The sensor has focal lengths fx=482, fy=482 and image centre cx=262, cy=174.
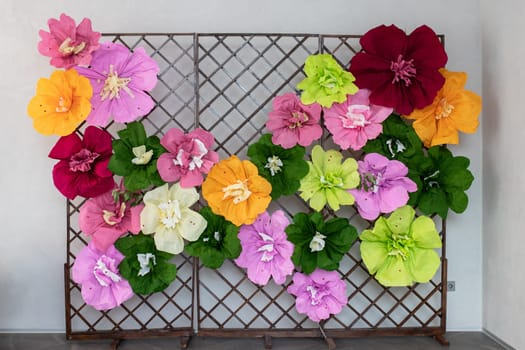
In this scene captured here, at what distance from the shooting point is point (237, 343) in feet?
8.74

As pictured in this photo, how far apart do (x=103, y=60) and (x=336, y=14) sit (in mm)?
1338

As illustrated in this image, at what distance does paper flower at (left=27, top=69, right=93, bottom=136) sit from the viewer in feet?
7.83

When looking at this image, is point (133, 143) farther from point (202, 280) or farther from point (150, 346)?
point (150, 346)

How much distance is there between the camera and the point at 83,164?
7.86 ft

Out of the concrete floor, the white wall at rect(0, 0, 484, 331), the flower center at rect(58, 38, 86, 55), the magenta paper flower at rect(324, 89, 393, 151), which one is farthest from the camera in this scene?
the white wall at rect(0, 0, 484, 331)

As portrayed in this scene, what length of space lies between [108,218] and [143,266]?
305 millimetres

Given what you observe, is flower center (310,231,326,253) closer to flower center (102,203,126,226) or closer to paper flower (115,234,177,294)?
paper flower (115,234,177,294)

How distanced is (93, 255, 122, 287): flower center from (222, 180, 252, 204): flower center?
688mm

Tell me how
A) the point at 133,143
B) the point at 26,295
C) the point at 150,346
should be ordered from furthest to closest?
the point at 26,295 → the point at 150,346 → the point at 133,143

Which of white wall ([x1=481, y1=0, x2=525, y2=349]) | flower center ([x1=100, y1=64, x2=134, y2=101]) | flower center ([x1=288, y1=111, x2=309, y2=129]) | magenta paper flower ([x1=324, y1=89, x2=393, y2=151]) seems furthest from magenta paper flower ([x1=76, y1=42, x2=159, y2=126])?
white wall ([x1=481, y1=0, x2=525, y2=349])

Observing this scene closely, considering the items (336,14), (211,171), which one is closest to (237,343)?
(211,171)

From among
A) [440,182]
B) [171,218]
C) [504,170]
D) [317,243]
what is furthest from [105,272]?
[504,170]

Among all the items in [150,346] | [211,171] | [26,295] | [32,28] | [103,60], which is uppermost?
[32,28]

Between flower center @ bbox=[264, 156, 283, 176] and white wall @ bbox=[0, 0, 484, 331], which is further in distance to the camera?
white wall @ bbox=[0, 0, 484, 331]
